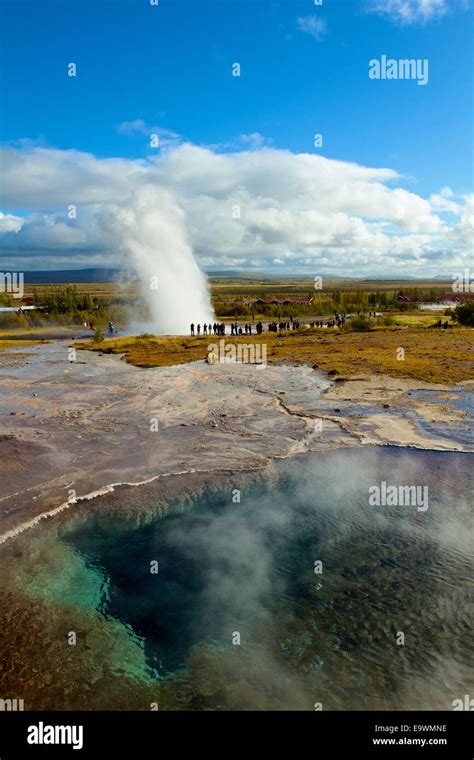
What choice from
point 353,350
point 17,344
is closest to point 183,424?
point 353,350

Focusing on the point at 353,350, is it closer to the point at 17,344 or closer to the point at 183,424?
the point at 183,424

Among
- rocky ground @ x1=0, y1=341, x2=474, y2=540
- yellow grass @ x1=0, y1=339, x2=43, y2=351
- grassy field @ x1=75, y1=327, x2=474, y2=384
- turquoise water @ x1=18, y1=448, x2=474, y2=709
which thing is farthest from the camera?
yellow grass @ x1=0, y1=339, x2=43, y2=351

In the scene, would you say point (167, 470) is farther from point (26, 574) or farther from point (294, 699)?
point (294, 699)

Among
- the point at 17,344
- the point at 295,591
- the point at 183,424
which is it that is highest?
the point at 17,344

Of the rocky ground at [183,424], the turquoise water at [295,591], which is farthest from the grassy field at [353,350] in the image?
the turquoise water at [295,591]

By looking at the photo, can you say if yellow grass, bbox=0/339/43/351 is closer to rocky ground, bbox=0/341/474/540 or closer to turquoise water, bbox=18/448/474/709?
rocky ground, bbox=0/341/474/540

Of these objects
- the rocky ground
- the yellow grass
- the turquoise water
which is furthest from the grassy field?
the turquoise water
